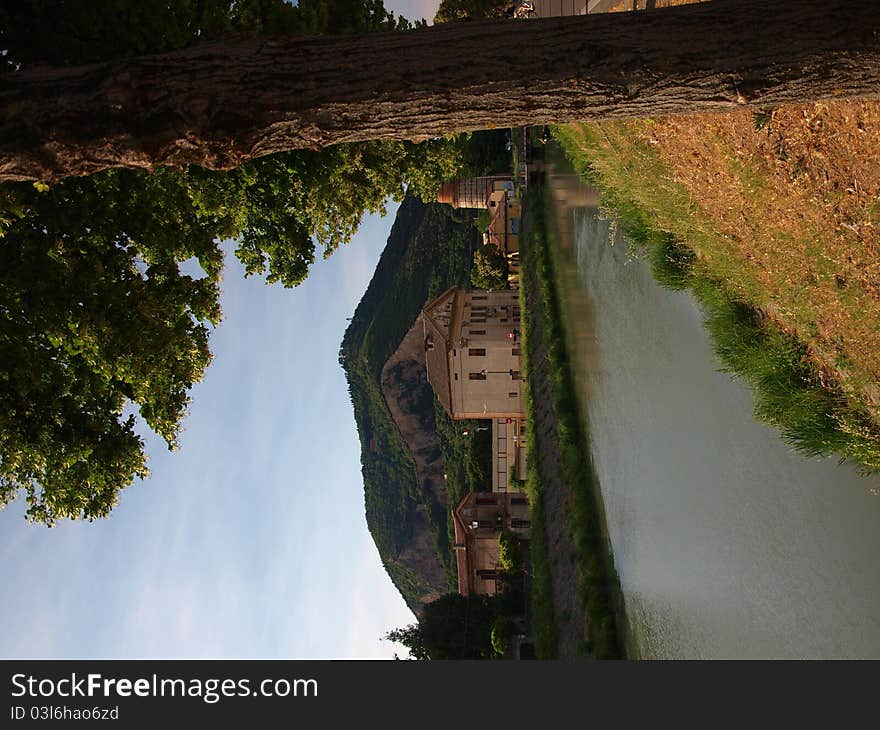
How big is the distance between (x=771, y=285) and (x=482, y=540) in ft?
99.0

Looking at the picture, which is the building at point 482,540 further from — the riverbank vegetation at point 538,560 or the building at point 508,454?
the riverbank vegetation at point 538,560

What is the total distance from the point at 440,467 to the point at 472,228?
2996 centimetres

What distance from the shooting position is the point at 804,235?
866 cm

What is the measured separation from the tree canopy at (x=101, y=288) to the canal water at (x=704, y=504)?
9575 millimetres

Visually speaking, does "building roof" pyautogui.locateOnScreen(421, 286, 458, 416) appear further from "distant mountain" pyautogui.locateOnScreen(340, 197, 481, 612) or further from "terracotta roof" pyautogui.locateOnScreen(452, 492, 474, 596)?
"distant mountain" pyautogui.locateOnScreen(340, 197, 481, 612)

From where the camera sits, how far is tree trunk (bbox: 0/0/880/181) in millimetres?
4711

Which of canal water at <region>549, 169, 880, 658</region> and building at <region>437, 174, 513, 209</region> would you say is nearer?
canal water at <region>549, 169, 880, 658</region>

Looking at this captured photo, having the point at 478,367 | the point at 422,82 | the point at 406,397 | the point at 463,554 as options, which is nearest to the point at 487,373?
the point at 478,367

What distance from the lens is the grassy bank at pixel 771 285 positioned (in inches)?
321

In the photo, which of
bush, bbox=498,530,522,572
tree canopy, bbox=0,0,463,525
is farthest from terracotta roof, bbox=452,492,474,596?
tree canopy, bbox=0,0,463,525

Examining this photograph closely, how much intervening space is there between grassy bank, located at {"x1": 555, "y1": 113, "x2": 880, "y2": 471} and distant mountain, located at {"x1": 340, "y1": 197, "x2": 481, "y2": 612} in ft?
141

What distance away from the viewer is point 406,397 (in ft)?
246

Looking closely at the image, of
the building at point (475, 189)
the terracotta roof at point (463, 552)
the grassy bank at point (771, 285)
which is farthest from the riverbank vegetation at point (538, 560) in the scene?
the building at point (475, 189)

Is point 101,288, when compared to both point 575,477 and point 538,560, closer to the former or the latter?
point 575,477
